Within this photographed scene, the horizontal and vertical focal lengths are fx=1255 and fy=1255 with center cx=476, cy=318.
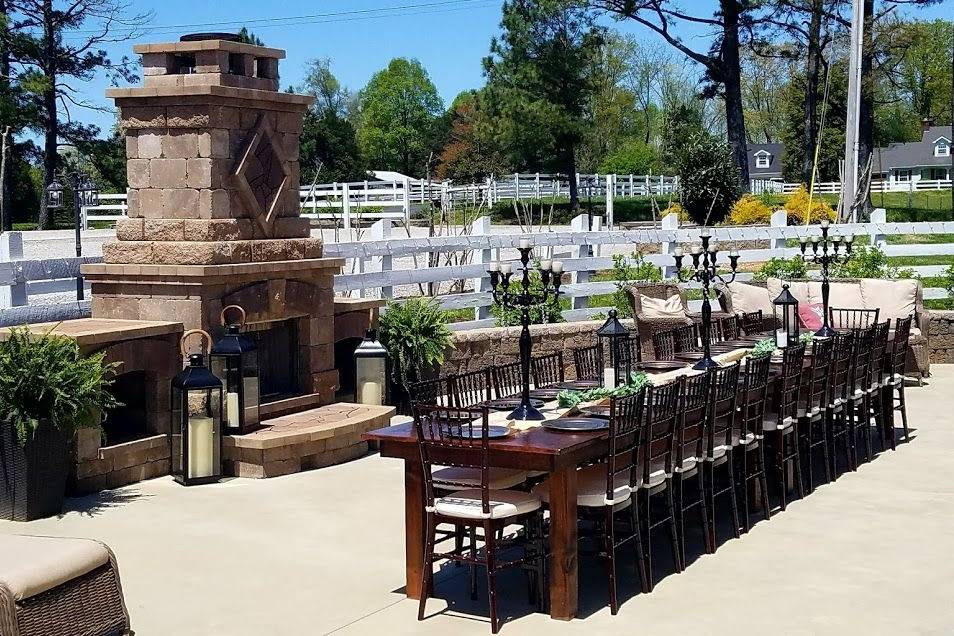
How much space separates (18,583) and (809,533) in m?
4.69

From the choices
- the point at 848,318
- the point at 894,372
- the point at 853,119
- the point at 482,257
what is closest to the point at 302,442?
the point at 894,372

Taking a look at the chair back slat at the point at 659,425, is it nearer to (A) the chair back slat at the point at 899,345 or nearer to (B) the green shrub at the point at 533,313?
(A) the chair back slat at the point at 899,345

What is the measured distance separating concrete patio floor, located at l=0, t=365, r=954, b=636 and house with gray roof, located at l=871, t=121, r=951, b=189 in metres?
66.8

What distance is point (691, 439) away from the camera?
7.36 metres

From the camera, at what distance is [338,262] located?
10711 mm

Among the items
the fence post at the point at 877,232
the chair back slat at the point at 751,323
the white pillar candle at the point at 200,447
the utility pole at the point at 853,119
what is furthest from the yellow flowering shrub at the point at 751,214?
the white pillar candle at the point at 200,447

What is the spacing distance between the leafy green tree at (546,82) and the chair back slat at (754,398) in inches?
1323

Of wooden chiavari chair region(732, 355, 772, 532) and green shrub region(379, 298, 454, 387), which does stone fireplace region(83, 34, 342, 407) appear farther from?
wooden chiavari chair region(732, 355, 772, 532)

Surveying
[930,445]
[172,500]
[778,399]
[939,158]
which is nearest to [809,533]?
[778,399]

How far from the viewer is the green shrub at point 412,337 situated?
11633mm

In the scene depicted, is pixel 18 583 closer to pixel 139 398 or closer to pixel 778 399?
pixel 139 398

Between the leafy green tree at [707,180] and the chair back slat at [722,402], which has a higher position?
the leafy green tree at [707,180]

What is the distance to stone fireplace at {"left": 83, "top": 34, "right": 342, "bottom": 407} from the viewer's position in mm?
9516

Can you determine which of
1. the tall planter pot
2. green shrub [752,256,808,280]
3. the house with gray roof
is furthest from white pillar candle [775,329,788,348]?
the house with gray roof
